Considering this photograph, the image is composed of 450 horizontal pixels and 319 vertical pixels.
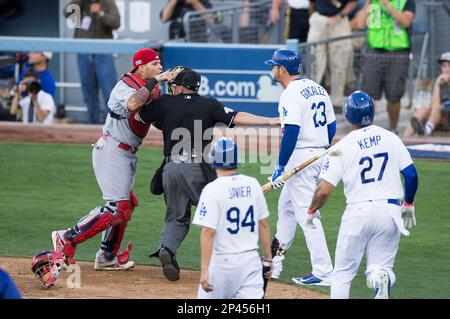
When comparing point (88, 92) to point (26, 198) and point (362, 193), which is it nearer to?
point (26, 198)

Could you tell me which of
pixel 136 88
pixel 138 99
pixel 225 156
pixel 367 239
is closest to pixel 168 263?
pixel 138 99

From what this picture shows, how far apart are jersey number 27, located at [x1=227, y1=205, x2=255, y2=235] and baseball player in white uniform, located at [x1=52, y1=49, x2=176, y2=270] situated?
7.68 ft

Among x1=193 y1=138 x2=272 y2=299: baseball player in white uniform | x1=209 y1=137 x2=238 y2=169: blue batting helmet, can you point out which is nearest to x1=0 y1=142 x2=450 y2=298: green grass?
x1=193 y1=138 x2=272 y2=299: baseball player in white uniform

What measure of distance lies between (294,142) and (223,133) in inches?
248

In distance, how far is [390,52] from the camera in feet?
51.0

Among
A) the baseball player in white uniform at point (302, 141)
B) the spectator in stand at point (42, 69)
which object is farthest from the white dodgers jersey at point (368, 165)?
the spectator in stand at point (42, 69)

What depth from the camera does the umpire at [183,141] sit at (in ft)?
29.3

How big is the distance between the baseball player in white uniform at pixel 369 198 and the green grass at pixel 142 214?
3.29ft

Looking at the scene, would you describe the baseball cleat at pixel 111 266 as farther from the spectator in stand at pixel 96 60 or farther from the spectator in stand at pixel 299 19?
the spectator in stand at pixel 299 19

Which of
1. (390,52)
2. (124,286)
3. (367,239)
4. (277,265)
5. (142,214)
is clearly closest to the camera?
(367,239)

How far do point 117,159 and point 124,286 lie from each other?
1.08 metres

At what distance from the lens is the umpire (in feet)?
29.3

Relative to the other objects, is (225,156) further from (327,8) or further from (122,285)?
(327,8)
